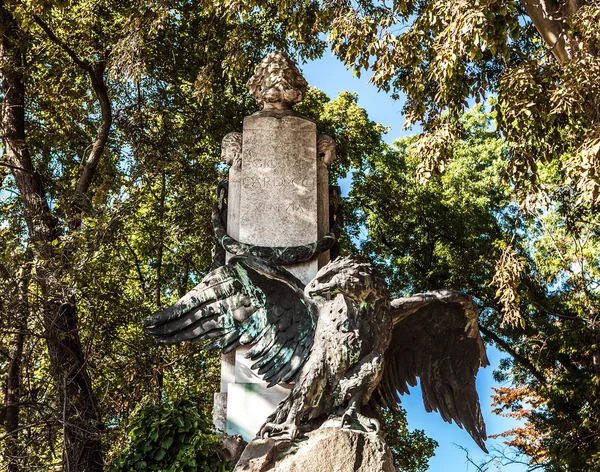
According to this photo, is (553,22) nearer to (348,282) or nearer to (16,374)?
(348,282)

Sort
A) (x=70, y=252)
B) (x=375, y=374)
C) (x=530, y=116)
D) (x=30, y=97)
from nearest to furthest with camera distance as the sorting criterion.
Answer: (x=375, y=374)
(x=530, y=116)
(x=70, y=252)
(x=30, y=97)

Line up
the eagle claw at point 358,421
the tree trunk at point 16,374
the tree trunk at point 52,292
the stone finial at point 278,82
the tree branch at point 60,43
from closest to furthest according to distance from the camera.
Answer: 1. the eagle claw at point 358,421
2. the stone finial at point 278,82
3. the tree trunk at point 16,374
4. the tree trunk at point 52,292
5. the tree branch at point 60,43

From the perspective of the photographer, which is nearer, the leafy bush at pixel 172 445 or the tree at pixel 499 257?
the leafy bush at pixel 172 445

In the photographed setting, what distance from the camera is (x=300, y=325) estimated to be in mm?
5711

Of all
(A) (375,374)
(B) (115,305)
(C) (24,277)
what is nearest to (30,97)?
(B) (115,305)

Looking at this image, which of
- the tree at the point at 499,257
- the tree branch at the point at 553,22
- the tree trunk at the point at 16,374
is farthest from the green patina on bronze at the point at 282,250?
the tree at the point at 499,257

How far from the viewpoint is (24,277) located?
795 centimetres

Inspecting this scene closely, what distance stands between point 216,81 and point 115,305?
159 inches

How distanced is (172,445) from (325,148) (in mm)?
2838

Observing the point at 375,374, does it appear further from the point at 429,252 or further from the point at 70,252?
the point at 429,252

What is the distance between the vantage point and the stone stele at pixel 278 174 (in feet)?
21.1

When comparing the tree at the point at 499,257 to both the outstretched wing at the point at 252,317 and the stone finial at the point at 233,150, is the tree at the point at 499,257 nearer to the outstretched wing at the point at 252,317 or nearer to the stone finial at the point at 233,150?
the stone finial at the point at 233,150

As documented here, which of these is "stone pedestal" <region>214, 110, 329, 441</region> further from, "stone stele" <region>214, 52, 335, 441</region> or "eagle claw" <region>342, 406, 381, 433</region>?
"eagle claw" <region>342, 406, 381, 433</region>

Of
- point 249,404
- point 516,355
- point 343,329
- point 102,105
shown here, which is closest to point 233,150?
point 249,404
